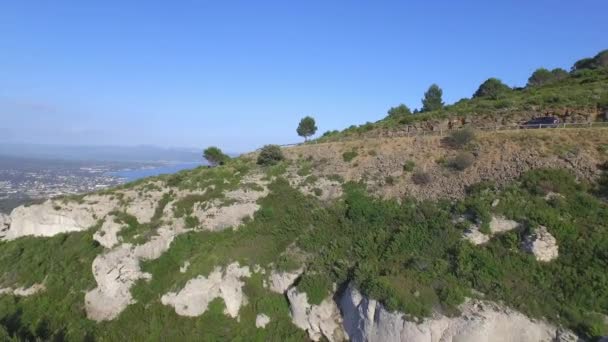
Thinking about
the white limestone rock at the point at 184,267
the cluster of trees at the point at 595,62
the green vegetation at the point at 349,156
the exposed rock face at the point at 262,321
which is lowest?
the exposed rock face at the point at 262,321

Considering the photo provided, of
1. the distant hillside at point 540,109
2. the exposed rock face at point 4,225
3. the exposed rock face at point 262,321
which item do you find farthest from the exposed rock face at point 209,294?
the exposed rock face at point 4,225

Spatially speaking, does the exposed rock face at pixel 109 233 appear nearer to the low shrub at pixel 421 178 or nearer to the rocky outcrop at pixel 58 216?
the rocky outcrop at pixel 58 216

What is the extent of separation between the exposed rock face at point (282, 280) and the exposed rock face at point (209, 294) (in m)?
1.92

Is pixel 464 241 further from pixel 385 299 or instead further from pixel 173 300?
pixel 173 300

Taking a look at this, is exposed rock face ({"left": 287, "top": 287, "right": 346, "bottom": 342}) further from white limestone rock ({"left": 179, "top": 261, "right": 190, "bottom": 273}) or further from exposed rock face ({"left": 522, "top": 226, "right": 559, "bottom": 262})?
exposed rock face ({"left": 522, "top": 226, "right": 559, "bottom": 262})

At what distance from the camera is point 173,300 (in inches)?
846

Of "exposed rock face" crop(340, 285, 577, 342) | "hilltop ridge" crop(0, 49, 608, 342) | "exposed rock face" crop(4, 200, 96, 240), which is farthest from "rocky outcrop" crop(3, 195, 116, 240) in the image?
"exposed rock face" crop(340, 285, 577, 342)

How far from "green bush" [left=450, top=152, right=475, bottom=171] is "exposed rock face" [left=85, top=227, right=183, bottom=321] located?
78.5 ft

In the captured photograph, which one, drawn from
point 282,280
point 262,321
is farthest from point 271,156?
point 262,321

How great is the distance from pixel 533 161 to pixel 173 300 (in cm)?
2817

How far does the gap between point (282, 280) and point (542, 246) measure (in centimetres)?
1572

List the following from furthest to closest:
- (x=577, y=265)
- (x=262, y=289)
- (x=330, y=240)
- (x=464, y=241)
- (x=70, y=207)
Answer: (x=70, y=207) → (x=330, y=240) → (x=262, y=289) → (x=464, y=241) → (x=577, y=265)

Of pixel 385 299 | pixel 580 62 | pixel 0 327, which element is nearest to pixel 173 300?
pixel 0 327

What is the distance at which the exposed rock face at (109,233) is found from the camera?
2766 centimetres
